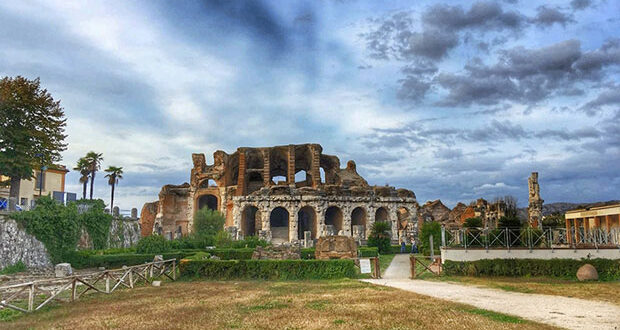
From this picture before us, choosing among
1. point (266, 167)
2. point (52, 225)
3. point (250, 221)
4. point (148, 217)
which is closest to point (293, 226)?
point (266, 167)

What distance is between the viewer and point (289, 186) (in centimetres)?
5047

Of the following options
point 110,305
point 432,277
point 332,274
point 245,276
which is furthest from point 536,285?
point 110,305

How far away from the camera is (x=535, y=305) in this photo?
13586 millimetres

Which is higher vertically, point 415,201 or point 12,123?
point 12,123

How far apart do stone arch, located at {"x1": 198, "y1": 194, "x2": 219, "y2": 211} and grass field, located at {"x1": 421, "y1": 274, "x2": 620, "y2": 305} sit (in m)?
39.6

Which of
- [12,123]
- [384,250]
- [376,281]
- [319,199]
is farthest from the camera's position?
[319,199]

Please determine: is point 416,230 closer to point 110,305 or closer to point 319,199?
point 319,199

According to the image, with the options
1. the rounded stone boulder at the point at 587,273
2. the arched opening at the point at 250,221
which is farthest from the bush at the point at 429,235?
the arched opening at the point at 250,221

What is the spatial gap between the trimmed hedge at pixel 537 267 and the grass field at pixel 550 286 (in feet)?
1.06

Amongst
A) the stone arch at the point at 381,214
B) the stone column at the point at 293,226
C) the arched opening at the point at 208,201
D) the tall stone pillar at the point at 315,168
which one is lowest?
the stone column at the point at 293,226

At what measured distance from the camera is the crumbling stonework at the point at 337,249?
2561 cm

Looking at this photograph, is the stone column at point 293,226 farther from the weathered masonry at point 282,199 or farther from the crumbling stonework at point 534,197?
the crumbling stonework at point 534,197

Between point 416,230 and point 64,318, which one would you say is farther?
point 416,230

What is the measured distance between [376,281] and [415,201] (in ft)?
109
